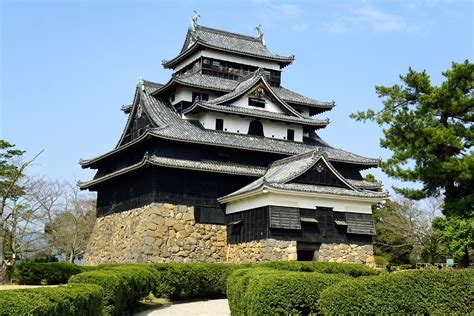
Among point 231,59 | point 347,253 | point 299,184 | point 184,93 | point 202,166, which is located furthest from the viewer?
point 231,59

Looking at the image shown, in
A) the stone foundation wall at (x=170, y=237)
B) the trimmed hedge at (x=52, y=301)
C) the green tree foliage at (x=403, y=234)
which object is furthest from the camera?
the green tree foliage at (x=403, y=234)

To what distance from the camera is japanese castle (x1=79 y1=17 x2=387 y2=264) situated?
95.6 feet

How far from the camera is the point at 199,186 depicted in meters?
32.1

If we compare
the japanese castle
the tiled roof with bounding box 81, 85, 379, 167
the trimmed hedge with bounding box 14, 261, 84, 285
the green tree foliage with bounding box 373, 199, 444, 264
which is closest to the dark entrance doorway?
the japanese castle

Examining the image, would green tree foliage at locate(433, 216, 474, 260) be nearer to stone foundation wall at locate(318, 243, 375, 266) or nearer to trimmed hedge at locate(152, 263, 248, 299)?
stone foundation wall at locate(318, 243, 375, 266)

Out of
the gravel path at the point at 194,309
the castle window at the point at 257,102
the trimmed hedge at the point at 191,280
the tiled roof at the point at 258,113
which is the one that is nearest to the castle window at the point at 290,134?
the tiled roof at the point at 258,113

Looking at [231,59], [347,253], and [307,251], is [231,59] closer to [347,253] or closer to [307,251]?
[307,251]

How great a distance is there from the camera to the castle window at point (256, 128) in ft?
120

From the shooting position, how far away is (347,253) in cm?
3014

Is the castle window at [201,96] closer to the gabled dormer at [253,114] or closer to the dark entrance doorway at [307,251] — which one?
the gabled dormer at [253,114]

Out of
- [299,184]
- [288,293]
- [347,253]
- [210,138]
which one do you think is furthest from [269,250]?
[288,293]

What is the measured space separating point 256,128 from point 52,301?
27.3 meters

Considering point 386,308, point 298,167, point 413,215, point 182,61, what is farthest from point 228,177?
point 413,215

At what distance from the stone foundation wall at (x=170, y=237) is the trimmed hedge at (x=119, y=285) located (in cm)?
828
